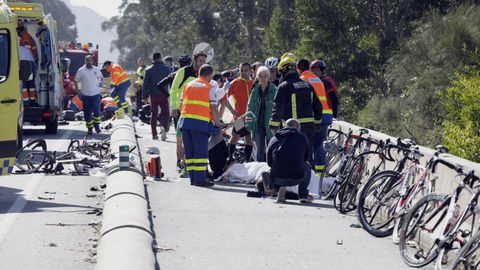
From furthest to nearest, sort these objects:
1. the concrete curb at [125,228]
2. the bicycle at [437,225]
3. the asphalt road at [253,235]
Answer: the asphalt road at [253,235] → the bicycle at [437,225] → the concrete curb at [125,228]

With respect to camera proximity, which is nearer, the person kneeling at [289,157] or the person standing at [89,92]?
the person kneeling at [289,157]

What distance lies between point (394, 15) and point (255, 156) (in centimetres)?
1626

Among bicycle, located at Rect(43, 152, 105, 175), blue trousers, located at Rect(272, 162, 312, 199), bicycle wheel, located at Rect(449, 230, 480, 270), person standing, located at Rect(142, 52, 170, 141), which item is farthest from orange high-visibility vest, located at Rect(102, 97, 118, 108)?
bicycle wheel, located at Rect(449, 230, 480, 270)

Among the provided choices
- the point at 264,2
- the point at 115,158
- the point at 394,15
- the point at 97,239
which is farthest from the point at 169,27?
the point at 97,239

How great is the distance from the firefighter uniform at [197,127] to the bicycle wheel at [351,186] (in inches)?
116

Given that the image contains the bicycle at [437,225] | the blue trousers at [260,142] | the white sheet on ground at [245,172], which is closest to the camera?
the bicycle at [437,225]

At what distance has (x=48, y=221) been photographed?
12953 mm

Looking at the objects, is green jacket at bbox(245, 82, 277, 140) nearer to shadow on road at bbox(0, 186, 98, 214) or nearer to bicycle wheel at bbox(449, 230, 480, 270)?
shadow on road at bbox(0, 186, 98, 214)

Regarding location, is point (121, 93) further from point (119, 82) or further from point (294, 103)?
point (294, 103)

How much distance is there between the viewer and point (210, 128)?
56.3ft

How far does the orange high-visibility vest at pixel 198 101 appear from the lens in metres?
17.1

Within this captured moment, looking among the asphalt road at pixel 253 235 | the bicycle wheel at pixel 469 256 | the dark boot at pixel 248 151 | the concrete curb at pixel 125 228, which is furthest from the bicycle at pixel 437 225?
the dark boot at pixel 248 151

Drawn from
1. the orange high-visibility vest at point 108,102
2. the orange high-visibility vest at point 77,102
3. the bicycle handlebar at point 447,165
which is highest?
the bicycle handlebar at point 447,165

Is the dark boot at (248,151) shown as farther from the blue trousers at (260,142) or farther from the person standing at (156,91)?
the person standing at (156,91)
